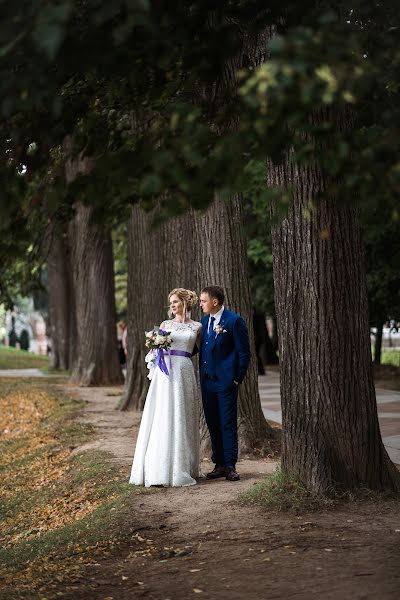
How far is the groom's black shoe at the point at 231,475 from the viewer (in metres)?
10.2

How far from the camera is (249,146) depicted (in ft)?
17.4

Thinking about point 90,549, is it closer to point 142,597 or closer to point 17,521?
point 142,597

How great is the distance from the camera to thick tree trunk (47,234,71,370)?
32.8 meters

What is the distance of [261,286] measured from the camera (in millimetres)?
28641

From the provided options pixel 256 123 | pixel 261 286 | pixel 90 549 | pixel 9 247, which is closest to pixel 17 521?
pixel 90 549

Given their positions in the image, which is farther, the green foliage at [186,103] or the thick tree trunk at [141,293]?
the thick tree trunk at [141,293]

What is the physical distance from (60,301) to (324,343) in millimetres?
26109

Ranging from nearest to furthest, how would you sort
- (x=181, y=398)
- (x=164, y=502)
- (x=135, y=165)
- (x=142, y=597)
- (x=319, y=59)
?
1. (x=319, y=59)
2. (x=135, y=165)
3. (x=142, y=597)
4. (x=164, y=502)
5. (x=181, y=398)

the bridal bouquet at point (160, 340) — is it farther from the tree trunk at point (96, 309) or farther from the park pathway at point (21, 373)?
the park pathway at point (21, 373)

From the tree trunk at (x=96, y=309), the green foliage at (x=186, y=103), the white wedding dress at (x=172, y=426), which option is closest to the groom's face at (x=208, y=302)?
the white wedding dress at (x=172, y=426)

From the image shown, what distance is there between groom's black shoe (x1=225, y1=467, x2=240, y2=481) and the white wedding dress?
13.6 inches

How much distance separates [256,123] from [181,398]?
636cm

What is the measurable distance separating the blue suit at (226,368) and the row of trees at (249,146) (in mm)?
1437

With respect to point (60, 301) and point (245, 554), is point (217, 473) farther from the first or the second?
point (60, 301)
